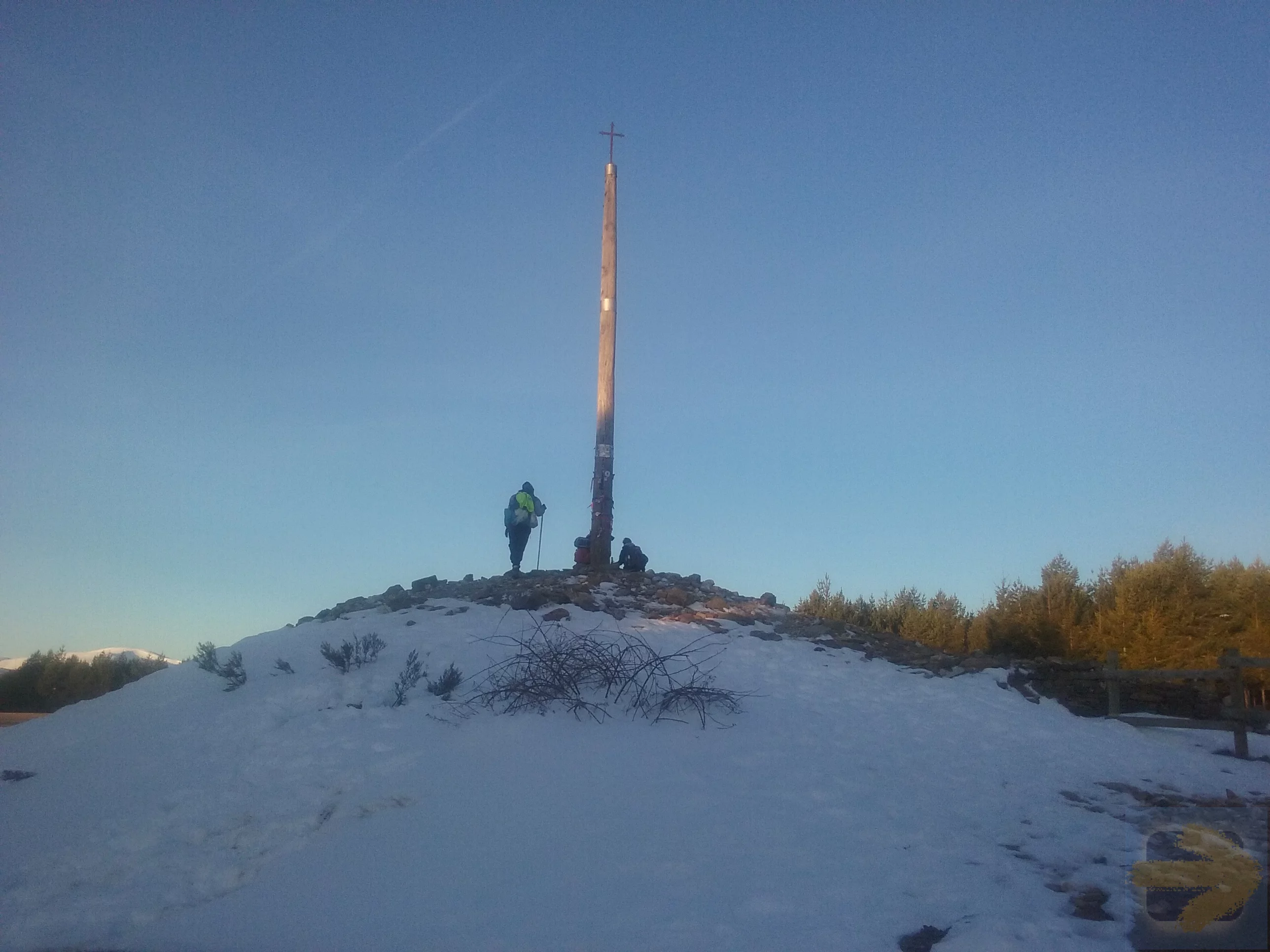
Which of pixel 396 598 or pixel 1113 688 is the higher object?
pixel 396 598

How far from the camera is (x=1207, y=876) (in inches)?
171

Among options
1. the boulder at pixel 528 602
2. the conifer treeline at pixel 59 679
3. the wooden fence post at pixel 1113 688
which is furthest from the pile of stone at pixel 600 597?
the conifer treeline at pixel 59 679

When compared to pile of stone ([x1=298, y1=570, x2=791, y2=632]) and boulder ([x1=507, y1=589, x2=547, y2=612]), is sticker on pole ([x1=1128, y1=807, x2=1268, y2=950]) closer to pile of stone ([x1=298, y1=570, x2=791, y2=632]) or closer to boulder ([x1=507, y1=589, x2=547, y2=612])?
pile of stone ([x1=298, y1=570, x2=791, y2=632])

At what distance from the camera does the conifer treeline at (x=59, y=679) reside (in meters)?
15.9

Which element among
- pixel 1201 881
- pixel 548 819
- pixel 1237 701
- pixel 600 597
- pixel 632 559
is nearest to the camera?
pixel 1201 881

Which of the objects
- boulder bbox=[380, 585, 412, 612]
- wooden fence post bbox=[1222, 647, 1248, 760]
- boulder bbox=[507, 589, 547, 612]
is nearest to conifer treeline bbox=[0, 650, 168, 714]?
boulder bbox=[380, 585, 412, 612]

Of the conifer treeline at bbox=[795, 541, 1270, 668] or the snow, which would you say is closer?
the snow

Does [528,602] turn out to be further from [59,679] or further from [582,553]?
[59,679]

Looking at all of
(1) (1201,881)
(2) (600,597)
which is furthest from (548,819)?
(2) (600,597)

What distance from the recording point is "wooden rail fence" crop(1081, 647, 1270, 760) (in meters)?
8.83

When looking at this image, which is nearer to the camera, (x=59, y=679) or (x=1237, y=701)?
(x=1237, y=701)

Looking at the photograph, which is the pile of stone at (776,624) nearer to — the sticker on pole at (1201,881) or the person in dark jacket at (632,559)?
the person in dark jacket at (632,559)

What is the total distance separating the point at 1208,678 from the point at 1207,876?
243 inches

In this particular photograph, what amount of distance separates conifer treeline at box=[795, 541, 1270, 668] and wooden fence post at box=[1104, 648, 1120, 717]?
4796mm
